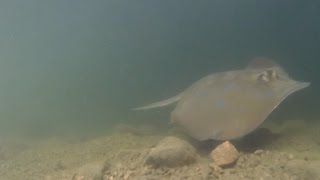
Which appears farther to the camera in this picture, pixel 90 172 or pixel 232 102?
pixel 232 102

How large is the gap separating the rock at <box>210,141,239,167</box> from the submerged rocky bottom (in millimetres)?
55

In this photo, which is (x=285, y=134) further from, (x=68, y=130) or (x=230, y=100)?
(x=68, y=130)

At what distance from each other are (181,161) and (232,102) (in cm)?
126

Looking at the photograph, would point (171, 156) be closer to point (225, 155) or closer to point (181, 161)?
point (181, 161)

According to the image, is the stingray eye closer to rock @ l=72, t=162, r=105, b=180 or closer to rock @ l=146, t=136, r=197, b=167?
rock @ l=146, t=136, r=197, b=167

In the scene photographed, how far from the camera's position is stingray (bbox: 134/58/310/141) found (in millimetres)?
4738

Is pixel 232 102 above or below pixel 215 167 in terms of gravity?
above

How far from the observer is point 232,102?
5.07 metres

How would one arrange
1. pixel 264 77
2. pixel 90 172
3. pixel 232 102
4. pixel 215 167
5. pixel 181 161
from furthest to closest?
pixel 264 77
pixel 232 102
pixel 90 172
pixel 181 161
pixel 215 167

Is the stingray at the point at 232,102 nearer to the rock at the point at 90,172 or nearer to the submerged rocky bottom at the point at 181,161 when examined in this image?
the submerged rocky bottom at the point at 181,161

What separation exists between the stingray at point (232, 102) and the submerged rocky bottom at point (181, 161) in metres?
0.31

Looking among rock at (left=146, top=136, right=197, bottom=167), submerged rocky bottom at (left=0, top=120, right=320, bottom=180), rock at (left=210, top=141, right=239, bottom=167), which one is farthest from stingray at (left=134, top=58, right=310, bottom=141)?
rock at (left=146, top=136, right=197, bottom=167)

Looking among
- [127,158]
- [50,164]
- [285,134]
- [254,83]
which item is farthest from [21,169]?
[285,134]

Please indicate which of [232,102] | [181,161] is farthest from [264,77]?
[181,161]
